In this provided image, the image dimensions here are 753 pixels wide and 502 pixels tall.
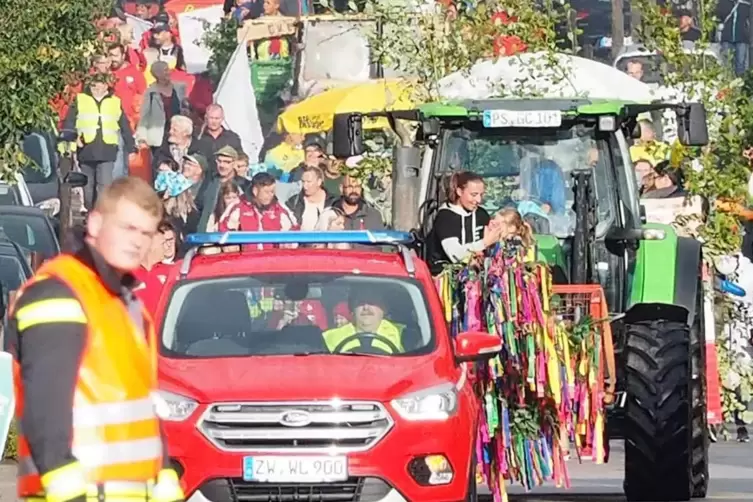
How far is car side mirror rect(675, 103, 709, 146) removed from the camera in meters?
13.9

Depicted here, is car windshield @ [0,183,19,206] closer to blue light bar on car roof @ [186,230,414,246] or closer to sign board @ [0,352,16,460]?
blue light bar on car roof @ [186,230,414,246]

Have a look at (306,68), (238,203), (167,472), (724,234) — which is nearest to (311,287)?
(167,472)

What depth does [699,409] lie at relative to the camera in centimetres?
1412

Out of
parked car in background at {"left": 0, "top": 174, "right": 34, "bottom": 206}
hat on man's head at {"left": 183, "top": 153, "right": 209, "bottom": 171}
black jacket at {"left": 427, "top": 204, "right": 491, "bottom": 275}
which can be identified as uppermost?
black jacket at {"left": 427, "top": 204, "right": 491, "bottom": 275}

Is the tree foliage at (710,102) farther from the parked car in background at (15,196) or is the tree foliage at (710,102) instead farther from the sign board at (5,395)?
the parked car in background at (15,196)

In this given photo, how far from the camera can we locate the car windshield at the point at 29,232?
22.7 metres

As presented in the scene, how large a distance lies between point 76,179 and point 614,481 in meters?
9.76

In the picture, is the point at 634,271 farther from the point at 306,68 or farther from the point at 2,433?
the point at 306,68

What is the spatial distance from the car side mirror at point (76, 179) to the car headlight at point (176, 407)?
43.9 feet

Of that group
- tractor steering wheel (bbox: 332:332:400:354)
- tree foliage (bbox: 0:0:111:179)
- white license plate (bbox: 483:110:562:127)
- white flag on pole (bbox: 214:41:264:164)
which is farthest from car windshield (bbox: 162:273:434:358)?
white flag on pole (bbox: 214:41:264:164)

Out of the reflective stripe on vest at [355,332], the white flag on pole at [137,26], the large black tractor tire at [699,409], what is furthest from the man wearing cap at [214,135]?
the reflective stripe on vest at [355,332]

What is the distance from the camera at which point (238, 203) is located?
20797 millimetres

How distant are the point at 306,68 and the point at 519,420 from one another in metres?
18.2

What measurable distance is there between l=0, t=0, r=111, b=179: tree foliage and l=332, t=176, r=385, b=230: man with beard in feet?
8.86
